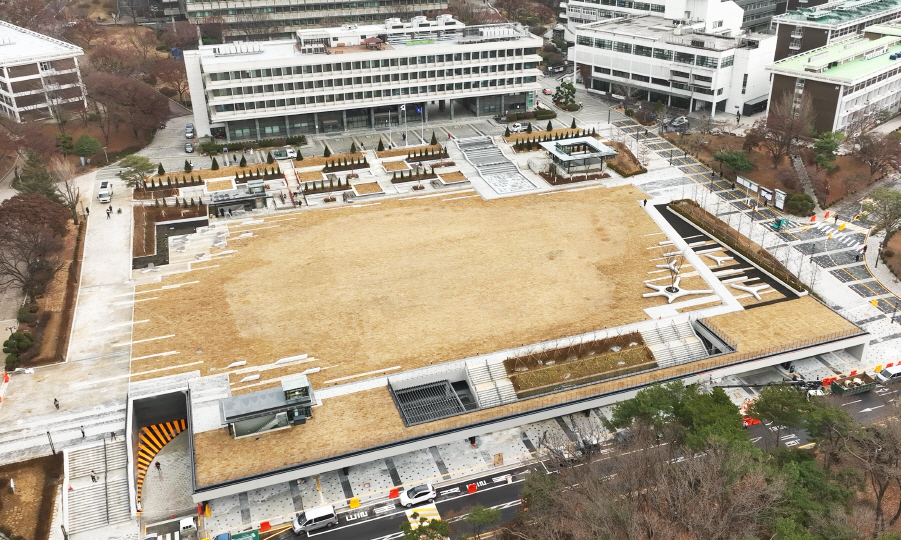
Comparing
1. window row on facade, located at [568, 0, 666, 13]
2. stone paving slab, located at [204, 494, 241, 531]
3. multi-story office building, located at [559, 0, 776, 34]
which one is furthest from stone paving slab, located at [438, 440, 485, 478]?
window row on facade, located at [568, 0, 666, 13]

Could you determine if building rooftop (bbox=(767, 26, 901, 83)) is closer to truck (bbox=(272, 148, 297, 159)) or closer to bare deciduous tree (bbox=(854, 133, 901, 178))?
bare deciduous tree (bbox=(854, 133, 901, 178))

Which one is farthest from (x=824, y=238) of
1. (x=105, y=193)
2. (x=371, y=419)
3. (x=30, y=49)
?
(x=30, y=49)

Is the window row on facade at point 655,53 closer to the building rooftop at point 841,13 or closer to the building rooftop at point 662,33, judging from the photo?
the building rooftop at point 662,33

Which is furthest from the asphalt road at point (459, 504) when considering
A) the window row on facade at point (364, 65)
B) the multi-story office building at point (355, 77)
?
the window row on facade at point (364, 65)

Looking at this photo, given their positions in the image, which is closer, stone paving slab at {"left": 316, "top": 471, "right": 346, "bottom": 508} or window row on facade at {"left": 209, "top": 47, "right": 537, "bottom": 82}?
stone paving slab at {"left": 316, "top": 471, "right": 346, "bottom": 508}

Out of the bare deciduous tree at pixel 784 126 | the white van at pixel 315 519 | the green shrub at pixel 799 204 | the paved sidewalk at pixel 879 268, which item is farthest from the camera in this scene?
the bare deciduous tree at pixel 784 126

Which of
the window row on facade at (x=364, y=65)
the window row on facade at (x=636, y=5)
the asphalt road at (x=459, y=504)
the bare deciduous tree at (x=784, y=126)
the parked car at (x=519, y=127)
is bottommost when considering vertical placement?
the asphalt road at (x=459, y=504)

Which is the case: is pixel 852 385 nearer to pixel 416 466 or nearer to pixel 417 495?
pixel 416 466
